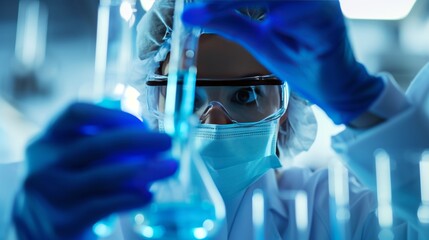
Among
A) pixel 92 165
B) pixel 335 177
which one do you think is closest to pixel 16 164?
pixel 92 165

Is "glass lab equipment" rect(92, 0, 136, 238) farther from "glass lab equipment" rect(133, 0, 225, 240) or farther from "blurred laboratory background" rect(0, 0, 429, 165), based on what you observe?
"blurred laboratory background" rect(0, 0, 429, 165)

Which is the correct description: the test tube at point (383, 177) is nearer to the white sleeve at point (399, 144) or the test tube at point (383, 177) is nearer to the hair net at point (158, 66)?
the white sleeve at point (399, 144)

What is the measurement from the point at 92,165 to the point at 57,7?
263 cm

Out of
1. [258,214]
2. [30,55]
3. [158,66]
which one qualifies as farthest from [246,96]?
[30,55]

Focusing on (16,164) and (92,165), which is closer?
(92,165)

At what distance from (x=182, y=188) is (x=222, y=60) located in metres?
0.70

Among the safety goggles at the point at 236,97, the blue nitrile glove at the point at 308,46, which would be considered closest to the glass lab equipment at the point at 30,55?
the safety goggles at the point at 236,97

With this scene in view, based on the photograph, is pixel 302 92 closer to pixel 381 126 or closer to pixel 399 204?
pixel 381 126

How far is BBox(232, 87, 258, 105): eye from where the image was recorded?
4.89ft

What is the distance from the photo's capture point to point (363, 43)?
389cm

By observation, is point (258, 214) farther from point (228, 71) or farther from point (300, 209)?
point (228, 71)

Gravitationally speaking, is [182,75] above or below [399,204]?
above

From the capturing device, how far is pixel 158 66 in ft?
5.18

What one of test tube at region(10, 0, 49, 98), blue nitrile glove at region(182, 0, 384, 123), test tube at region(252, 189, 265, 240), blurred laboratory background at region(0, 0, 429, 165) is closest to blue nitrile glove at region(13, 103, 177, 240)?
blue nitrile glove at region(182, 0, 384, 123)
